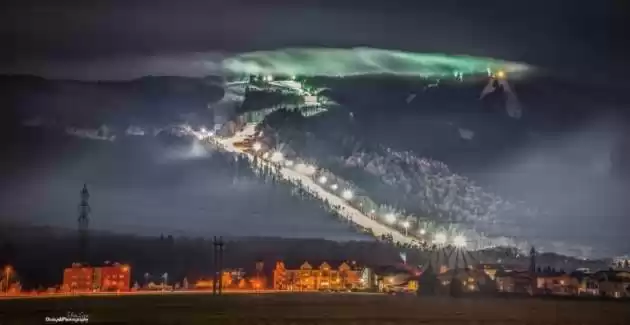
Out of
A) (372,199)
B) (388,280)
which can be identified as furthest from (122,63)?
(388,280)

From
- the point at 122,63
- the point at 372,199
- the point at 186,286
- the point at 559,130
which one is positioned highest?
the point at 122,63

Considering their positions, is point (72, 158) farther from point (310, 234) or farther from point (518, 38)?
point (518, 38)

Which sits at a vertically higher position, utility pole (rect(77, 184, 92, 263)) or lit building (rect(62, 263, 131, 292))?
utility pole (rect(77, 184, 92, 263))

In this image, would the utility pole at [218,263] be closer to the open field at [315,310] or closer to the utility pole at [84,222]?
the open field at [315,310]

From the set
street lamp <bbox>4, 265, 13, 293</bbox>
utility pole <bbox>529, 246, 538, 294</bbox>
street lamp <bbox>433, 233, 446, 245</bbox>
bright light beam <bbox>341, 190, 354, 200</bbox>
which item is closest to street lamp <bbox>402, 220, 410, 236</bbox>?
street lamp <bbox>433, 233, 446, 245</bbox>

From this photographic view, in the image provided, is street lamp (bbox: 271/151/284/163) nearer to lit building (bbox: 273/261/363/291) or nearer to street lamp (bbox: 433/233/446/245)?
lit building (bbox: 273/261/363/291)

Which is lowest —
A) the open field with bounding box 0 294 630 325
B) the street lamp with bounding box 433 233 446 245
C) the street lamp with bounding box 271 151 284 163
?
the open field with bounding box 0 294 630 325

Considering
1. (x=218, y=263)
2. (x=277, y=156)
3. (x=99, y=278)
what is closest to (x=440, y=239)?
(x=277, y=156)
